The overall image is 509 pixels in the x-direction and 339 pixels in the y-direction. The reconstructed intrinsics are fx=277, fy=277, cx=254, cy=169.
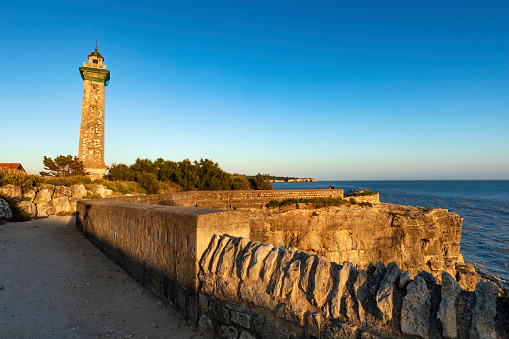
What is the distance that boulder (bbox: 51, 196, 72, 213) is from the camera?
13.4 m

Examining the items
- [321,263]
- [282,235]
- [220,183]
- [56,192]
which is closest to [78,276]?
[321,263]

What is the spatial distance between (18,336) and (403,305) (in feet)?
12.6

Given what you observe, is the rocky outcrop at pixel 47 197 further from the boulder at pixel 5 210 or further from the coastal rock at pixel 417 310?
the coastal rock at pixel 417 310

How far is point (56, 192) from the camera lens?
46.2ft

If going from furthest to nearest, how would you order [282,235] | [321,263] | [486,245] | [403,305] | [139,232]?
[486,245]
[282,235]
[139,232]
[321,263]
[403,305]

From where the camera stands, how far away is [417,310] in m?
1.78

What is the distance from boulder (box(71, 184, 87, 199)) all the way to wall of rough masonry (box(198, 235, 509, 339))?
560 inches

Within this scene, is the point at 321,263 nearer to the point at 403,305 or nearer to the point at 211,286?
the point at 403,305

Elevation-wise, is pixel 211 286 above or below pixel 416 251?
above

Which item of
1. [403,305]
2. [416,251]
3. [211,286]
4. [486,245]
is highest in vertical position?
[403,305]

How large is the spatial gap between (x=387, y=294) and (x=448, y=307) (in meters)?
0.34

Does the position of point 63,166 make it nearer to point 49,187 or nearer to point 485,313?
point 49,187

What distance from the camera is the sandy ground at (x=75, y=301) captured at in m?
3.16

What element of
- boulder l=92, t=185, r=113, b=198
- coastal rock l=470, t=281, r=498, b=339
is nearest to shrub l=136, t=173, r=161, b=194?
boulder l=92, t=185, r=113, b=198
